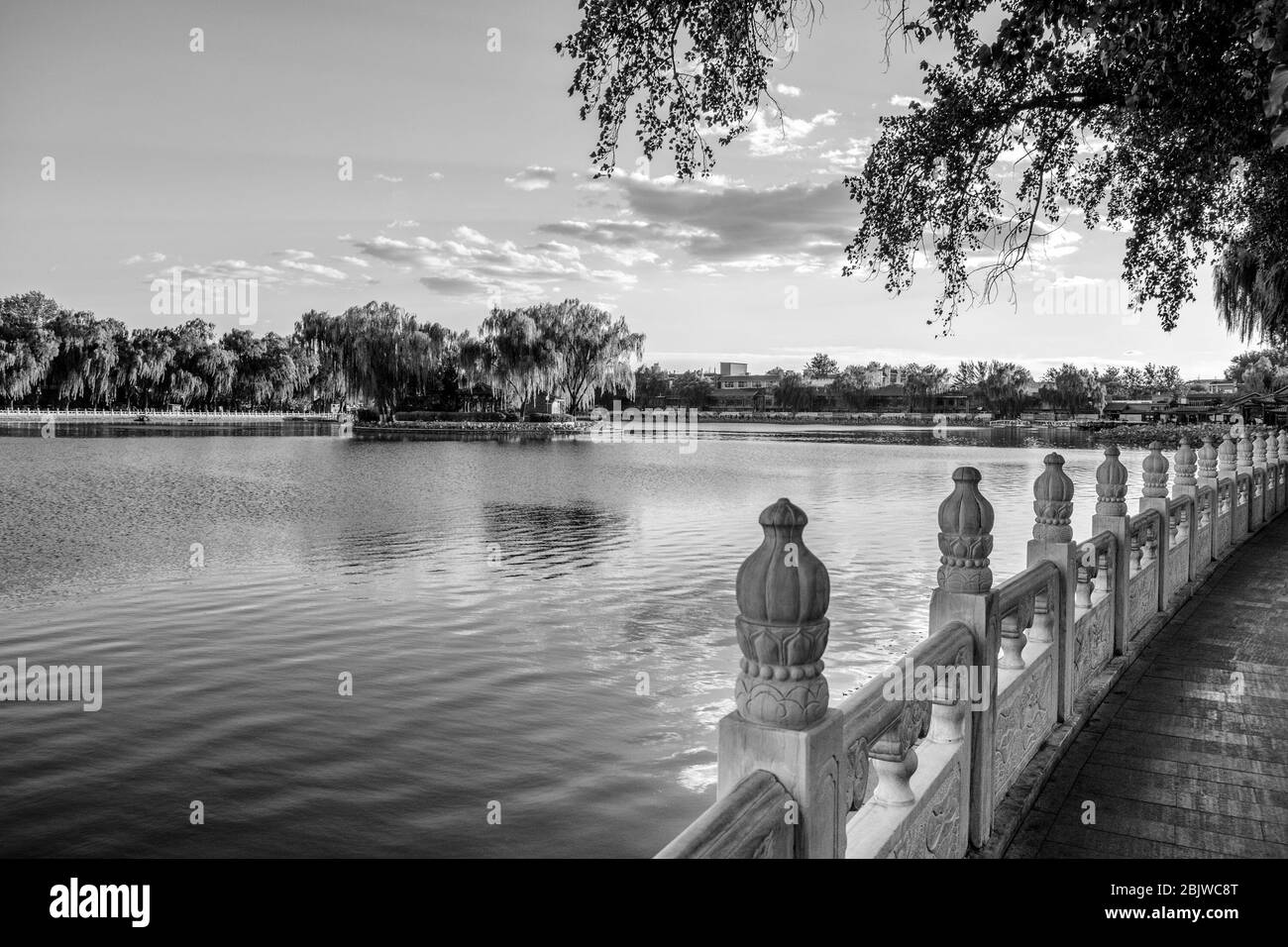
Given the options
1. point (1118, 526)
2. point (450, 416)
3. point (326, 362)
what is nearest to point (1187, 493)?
point (1118, 526)

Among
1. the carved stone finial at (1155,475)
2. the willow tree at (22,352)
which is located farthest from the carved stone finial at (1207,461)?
the willow tree at (22,352)

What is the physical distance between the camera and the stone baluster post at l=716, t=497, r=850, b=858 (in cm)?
208

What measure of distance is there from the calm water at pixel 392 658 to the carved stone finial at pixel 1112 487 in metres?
3.17

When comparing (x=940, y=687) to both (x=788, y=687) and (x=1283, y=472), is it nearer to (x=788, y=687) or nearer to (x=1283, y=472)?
(x=788, y=687)

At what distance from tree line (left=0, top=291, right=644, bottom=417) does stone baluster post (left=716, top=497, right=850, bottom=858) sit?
57.6 meters

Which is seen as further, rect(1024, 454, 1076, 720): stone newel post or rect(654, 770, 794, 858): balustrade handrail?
rect(1024, 454, 1076, 720): stone newel post

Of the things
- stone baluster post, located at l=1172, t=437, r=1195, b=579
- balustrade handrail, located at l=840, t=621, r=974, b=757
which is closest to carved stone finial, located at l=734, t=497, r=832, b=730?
balustrade handrail, located at l=840, t=621, r=974, b=757

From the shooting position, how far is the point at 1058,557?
5.14 m

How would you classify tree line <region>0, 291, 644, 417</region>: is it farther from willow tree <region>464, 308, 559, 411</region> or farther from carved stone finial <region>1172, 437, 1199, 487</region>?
carved stone finial <region>1172, 437, 1199, 487</region>

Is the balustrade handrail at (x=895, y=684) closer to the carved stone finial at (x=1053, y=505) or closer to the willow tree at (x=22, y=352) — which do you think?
the carved stone finial at (x=1053, y=505)

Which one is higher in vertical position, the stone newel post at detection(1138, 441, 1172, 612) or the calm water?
the stone newel post at detection(1138, 441, 1172, 612)

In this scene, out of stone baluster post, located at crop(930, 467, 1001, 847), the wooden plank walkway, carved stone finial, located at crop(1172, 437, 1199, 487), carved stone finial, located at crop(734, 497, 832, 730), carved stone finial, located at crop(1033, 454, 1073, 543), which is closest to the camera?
carved stone finial, located at crop(734, 497, 832, 730)

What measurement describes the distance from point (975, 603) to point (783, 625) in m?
1.89
